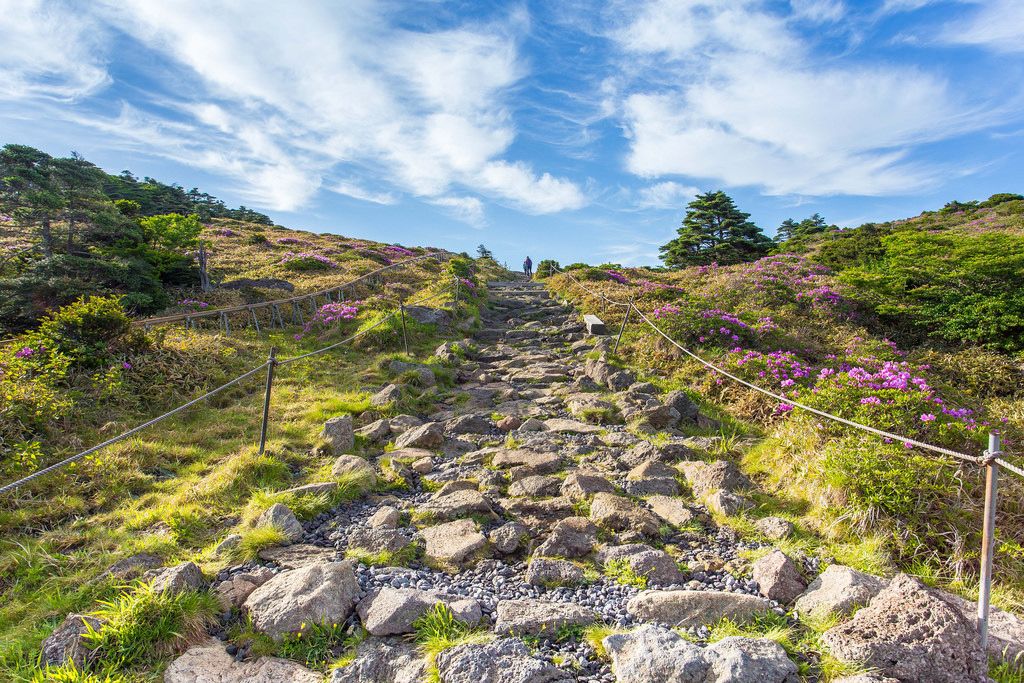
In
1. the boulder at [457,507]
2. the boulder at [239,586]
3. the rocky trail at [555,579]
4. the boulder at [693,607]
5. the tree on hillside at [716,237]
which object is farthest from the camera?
the tree on hillside at [716,237]

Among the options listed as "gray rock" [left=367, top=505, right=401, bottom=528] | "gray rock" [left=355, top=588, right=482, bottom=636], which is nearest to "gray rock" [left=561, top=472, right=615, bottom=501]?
"gray rock" [left=367, top=505, right=401, bottom=528]

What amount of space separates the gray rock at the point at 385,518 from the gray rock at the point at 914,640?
12.1ft

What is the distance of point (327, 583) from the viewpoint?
3.47 meters

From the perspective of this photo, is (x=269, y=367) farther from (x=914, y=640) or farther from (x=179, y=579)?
(x=914, y=640)

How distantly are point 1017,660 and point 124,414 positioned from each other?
1058 centimetres

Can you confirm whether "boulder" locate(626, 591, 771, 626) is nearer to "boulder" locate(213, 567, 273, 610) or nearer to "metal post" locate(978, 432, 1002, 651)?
"metal post" locate(978, 432, 1002, 651)

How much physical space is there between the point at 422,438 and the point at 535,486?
7.03ft

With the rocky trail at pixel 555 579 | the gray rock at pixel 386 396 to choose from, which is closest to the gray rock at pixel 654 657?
the rocky trail at pixel 555 579

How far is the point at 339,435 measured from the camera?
262 inches

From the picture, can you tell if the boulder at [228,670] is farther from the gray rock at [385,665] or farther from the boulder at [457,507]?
the boulder at [457,507]

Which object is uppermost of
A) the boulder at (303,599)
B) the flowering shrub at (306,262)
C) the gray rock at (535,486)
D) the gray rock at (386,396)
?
the flowering shrub at (306,262)

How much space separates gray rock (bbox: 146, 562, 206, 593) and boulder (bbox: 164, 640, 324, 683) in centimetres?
50

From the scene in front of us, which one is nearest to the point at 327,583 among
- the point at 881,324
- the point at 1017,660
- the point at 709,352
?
the point at 1017,660

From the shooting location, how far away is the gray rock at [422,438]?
6743mm
